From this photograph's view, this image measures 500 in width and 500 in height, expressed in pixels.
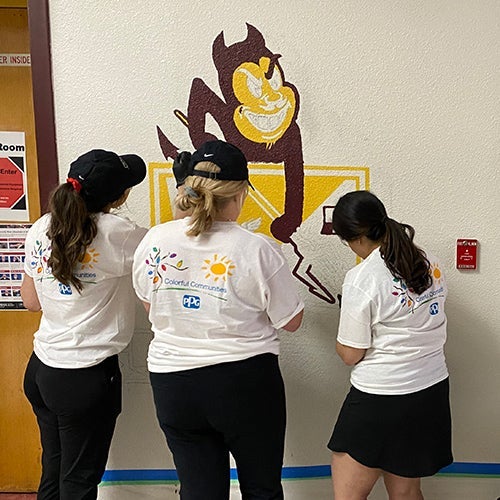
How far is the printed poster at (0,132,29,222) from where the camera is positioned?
6.88 feet

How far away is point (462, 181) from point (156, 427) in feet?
4.84

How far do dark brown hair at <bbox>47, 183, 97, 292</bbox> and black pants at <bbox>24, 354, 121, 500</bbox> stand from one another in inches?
12.3

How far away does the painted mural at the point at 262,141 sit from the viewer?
1.79 metres

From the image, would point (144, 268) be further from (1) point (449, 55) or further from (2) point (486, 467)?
(2) point (486, 467)

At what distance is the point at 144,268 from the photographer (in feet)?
4.48

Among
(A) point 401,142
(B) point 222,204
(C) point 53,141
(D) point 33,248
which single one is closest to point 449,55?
(A) point 401,142

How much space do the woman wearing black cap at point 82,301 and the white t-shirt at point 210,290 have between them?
0.19 metres

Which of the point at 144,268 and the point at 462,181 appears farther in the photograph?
the point at 462,181

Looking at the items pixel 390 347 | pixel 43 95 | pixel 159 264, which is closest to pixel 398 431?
pixel 390 347

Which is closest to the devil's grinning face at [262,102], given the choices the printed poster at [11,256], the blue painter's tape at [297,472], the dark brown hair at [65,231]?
the dark brown hair at [65,231]

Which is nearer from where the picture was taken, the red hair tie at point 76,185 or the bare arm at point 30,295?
the red hair tie at point 76,185

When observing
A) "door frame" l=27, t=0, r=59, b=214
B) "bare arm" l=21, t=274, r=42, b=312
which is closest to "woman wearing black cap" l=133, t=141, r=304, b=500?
"bare arm" l=21, t=274, r=42, b=312

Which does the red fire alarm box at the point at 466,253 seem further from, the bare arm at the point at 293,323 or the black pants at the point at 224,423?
the black pants at the point at 224,423

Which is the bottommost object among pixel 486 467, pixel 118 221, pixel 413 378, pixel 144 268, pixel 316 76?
pixel 486 467
